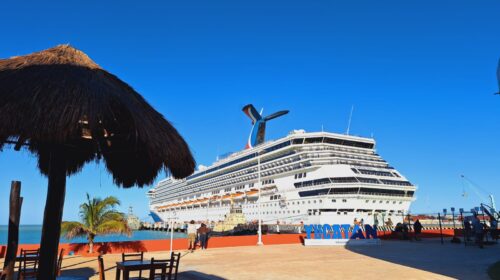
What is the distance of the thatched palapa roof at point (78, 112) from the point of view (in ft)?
14.3

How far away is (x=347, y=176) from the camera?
130 feet

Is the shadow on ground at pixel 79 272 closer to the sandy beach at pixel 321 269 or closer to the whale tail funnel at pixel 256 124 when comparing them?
the sandy beach at pixel 321 269

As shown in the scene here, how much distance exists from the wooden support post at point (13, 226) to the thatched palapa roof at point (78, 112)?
1413mm

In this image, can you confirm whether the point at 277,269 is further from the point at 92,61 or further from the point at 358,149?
the point at 358,149

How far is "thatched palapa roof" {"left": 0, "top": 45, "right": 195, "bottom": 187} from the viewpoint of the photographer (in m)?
4.35

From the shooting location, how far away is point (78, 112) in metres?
4.46

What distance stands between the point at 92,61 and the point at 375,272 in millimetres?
8369

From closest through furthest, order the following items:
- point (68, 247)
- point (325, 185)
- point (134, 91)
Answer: point (134, 91)
point (68, 247)
point (325, 185)

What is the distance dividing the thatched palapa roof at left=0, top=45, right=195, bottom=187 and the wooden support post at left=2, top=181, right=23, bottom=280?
4.64 ft

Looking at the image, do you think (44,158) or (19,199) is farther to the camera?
(44,158)

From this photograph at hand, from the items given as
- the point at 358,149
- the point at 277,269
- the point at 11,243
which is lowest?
the point at 277,269

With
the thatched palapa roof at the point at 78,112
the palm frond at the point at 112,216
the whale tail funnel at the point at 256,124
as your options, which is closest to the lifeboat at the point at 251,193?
the whale tail funnel at the point at 256,124

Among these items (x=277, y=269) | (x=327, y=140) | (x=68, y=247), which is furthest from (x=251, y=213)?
(x=277, y=269)

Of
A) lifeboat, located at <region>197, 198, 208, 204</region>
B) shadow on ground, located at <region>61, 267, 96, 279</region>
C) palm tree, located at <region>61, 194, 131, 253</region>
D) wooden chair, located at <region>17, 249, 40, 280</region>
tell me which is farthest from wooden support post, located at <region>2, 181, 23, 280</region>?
lifeboat, located at <region>197, 198, 208, 204</region>
